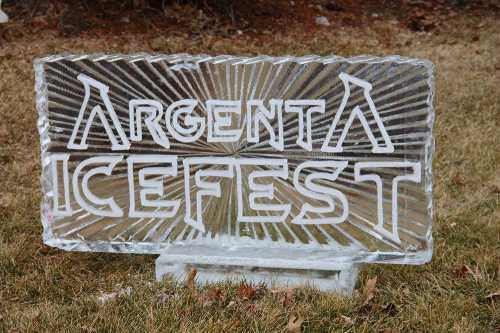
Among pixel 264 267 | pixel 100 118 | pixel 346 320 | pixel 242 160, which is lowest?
pixel 346 320

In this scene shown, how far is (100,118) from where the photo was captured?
304cm

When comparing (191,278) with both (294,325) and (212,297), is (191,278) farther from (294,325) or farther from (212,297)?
(294,325)

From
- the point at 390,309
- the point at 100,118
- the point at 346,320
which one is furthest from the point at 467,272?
the point at 100,118

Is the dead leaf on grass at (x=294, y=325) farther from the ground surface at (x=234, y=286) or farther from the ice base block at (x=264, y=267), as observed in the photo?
the ice base block at (x=264, y=267)

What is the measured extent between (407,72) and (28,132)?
3.28 metres

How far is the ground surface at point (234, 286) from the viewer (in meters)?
2.60

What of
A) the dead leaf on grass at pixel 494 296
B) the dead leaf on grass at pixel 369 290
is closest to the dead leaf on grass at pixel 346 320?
the dead leaf on grass at pixel 369 290

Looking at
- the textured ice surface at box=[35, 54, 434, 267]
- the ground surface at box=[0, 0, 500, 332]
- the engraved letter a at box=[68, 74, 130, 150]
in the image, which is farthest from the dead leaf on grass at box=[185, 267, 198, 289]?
the engraved letter a at box=[68, 74, 130, 150]

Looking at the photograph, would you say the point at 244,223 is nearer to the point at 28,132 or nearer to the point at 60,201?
the point at 60,201

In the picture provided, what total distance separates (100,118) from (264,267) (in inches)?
35.2

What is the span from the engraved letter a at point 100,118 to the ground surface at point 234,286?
1.76 feet

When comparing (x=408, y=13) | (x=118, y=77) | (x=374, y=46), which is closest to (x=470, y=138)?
(x=118, y=77)

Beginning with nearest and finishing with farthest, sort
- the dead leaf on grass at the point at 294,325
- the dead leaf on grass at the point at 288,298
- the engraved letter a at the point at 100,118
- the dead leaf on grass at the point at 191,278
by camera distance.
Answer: the dead leaf on grass at the point at 294,325 → the dead leaf on grass at the point at 288,298 → the dead leaf on grass at the point at 191,278 → the engraved letter a at the point at 100,118

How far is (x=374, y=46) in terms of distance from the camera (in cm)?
848
